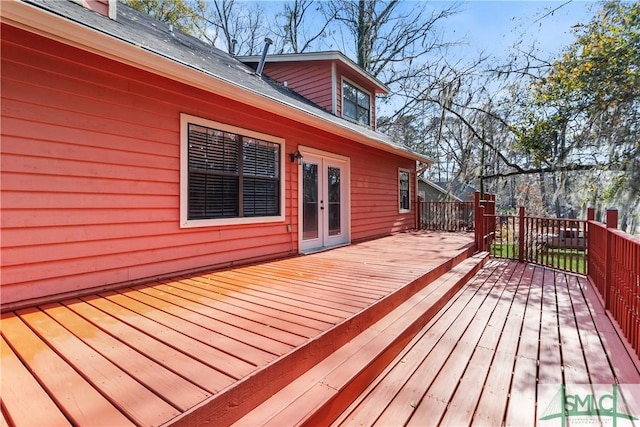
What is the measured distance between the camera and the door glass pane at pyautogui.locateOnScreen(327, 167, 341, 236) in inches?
251

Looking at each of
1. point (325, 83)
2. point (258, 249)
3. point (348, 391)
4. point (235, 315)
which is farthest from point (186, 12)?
point (348, 391)

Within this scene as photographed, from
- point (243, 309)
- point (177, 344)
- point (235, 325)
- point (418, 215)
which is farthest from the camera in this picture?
point (418, 215)

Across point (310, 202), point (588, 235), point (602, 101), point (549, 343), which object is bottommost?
point (549, 343)

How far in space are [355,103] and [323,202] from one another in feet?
13.8

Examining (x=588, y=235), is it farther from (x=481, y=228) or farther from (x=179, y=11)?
(x=179, y=11)

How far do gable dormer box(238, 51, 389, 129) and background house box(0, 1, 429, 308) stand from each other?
3270mm

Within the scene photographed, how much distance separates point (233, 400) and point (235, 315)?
0.97 metres

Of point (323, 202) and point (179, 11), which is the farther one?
point (179, 11)

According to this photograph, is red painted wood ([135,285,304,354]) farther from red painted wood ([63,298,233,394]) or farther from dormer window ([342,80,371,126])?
dormer window ([342,80,371,126])

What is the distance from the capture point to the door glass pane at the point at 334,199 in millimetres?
6375

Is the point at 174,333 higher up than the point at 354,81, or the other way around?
the point at 354,81

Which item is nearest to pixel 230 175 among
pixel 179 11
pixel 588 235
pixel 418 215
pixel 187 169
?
pixel 187 169

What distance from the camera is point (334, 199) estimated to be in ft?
21.4

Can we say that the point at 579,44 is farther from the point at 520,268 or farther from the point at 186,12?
the point at 186,12
